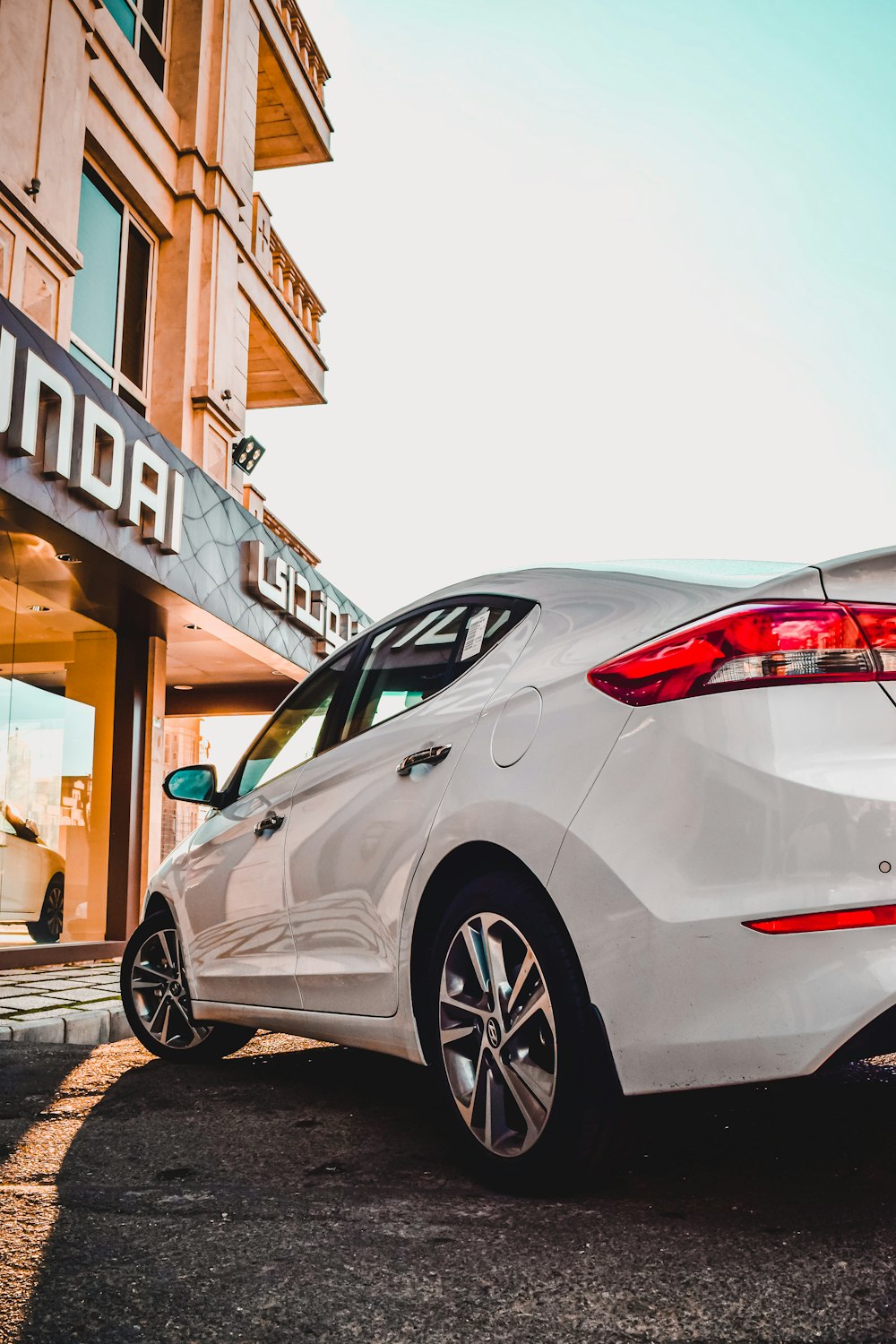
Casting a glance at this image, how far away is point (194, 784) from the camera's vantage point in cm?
475

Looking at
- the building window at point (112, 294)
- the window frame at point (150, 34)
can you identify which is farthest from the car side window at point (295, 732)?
the window frame at point (150, 34)

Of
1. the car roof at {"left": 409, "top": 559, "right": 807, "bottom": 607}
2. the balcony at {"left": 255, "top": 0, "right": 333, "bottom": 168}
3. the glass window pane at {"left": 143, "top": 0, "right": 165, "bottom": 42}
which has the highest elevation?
the balcony at {"left": 255, "top": 0, "right": 333, "bottom": 168}

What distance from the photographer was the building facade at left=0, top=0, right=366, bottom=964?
9.31m

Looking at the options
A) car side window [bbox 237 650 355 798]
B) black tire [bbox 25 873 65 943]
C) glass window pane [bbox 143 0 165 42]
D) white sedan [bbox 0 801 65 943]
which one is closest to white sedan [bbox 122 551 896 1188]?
car side window [bbox 237 650 355 798]

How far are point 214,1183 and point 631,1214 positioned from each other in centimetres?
105

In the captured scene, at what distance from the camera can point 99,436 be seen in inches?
357

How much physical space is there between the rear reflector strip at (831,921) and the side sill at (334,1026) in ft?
3.79

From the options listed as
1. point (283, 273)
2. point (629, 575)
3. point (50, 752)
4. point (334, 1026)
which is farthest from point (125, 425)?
point (283, 273)

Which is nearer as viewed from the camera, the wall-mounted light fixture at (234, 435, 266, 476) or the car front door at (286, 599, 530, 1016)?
the car front door at (286, 599, 530, 1016)

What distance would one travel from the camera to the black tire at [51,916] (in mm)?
10500

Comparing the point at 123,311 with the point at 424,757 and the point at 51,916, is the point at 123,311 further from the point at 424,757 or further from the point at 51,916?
the point at 424,757

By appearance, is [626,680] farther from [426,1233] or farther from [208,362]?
[208,362]

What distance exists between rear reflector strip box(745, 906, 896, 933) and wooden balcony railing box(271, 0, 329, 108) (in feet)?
58.4

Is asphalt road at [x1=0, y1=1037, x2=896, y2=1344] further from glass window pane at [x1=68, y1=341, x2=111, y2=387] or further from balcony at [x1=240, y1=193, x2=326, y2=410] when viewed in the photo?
balcony at [x1=240, y1=193, x2=326, y2=410]
